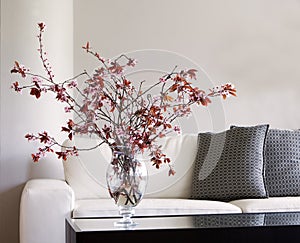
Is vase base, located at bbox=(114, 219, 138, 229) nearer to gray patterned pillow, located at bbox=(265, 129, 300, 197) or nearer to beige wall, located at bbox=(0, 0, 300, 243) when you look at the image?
gray patterned pillow, located at bbox=(265, 129, 300, 197)

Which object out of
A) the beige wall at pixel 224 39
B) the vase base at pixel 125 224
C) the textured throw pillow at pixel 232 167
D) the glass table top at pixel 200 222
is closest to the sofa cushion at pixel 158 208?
the textured throw pillow at pixel 232 167

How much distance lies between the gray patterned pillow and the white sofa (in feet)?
0.73

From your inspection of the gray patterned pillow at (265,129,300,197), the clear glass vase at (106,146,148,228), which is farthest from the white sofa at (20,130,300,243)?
the clear glass vase at (106,146,148,228)

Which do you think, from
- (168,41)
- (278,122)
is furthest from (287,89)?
(168,41)

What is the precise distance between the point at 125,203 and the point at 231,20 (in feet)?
9.18

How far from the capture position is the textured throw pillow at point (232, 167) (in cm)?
412

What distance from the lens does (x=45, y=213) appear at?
3645 mm

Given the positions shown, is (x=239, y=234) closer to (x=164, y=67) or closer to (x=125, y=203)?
(x=125, y=203)

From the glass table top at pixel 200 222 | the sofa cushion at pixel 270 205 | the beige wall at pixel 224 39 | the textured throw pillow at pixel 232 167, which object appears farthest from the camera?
the beige wall at pixel 224 39

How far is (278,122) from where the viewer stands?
16.5 ft

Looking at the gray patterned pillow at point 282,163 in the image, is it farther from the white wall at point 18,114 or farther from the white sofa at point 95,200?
the white wall at point 18,114

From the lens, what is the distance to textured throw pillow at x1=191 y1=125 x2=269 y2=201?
13.5 feet

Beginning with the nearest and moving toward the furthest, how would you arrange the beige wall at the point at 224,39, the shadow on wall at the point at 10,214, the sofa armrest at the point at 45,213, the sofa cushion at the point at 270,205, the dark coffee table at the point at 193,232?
the dark coffee table at the point at 193,232 < the sofa armrest at the point at 45,213 < the sofa cushion at the point at 270,205 < the shadow on wall at the point at 10,214 < the beige wall at the point at 224,39

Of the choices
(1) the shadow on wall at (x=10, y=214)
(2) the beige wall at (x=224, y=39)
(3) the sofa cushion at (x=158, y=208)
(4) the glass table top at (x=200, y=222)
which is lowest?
(1) the shadow on wall at (x=10, y=214)
